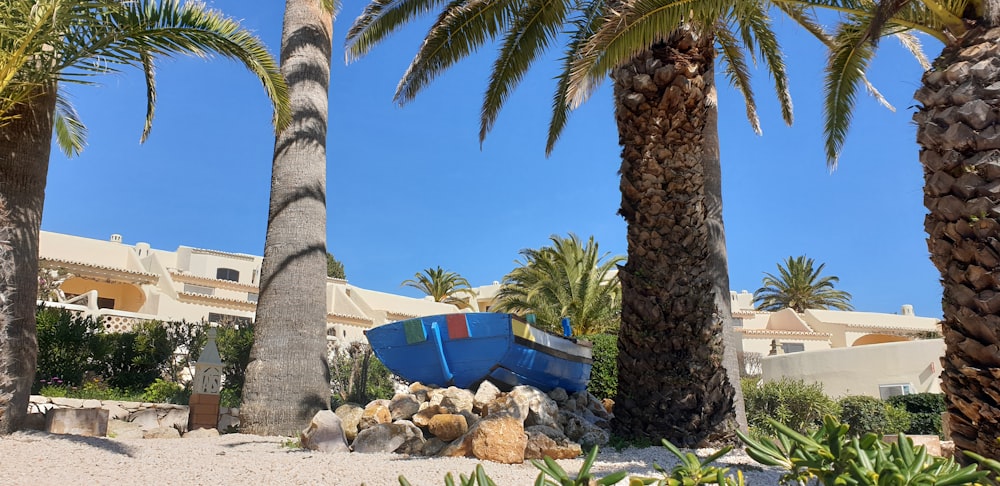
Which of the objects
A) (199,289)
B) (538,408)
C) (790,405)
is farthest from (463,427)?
(199,289)

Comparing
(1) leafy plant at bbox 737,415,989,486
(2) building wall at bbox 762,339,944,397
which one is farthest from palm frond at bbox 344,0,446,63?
(2) building wall at bbox 762,339,944,397

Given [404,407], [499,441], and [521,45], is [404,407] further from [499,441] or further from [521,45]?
[521,45]

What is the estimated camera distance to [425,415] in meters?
8.09

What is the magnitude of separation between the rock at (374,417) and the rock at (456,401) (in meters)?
0.67

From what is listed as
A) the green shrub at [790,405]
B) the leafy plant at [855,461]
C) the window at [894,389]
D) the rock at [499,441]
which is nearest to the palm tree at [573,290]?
the green shrub at [790,405]

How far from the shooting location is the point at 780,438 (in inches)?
70.3

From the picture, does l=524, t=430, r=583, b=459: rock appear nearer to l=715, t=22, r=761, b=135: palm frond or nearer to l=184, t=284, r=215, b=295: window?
l=715, t=22, r=761, b=135: palm frond

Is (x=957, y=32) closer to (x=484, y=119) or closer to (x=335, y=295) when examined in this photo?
(x=484, y=119)

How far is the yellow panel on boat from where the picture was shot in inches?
Result: 369

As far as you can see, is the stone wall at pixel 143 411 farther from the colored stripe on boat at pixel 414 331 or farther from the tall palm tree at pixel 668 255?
the tall palm tree at pixel 668 255

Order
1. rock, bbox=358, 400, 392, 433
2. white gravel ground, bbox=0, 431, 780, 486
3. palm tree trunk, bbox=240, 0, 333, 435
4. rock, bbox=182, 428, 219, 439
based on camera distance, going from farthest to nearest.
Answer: rock, bbox=182, 428, 219, 439
palm tree trunk, bbox=240, 0, 333, 435
rock, bbox=358, 400, 392, 433
white gravel ground, bbox=0, 431, 780, 486

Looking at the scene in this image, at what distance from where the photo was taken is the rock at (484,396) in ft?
27.9

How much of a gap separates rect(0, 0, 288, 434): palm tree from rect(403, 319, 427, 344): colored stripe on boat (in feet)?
13.6

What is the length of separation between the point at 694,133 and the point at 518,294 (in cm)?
2030
